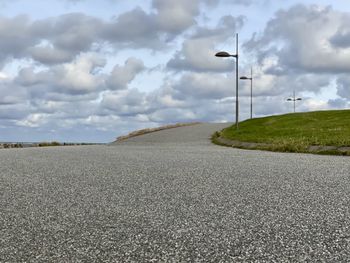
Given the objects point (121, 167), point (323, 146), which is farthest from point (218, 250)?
point (323, 146)

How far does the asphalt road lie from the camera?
4.36 metres

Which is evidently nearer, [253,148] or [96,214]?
[96,214]

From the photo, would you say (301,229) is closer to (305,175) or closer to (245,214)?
(245,214)

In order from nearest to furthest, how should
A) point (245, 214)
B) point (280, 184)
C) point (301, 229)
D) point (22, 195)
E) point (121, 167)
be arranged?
point (301, 229), point (245, 214), point (22, 195), point (280, 184), point (121, 167)

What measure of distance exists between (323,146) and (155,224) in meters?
12.9

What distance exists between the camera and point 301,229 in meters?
5.04

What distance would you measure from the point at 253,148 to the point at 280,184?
38.1 feet

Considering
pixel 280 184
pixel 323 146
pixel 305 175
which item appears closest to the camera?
pixel 280 184

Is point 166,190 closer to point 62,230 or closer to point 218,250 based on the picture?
point 62,230

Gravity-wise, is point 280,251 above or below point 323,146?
below

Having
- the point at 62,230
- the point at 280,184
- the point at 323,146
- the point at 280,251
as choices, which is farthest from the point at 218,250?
the point at 323,146

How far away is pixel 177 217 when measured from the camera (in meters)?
5.68

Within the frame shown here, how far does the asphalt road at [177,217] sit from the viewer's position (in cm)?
436

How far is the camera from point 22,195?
7.51 m
